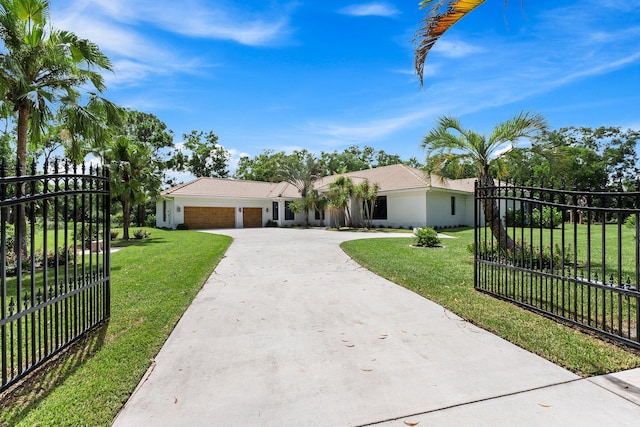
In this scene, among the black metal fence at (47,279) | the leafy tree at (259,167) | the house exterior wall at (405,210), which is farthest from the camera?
the leafy tree at (259,167)

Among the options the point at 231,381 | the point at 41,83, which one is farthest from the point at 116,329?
the point at 41,83

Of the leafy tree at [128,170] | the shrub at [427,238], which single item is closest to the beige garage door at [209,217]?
the leafy tree at [128,170]

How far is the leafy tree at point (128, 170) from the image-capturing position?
16.5 meters

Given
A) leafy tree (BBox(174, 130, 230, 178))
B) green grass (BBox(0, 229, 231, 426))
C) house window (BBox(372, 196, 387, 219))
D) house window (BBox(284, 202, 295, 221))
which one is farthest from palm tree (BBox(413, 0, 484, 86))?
leafy tree (BBox(174, 130, 230, 178))

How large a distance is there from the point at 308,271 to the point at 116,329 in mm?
4555

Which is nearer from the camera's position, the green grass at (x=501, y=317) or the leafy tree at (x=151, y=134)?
the green grass at (x=501, y=317)

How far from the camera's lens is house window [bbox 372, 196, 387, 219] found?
24625 mm

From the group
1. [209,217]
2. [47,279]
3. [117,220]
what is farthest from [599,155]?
[117,220]

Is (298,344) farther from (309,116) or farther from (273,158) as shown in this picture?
(273,158)

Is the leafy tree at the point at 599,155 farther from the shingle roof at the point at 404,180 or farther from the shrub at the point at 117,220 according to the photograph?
the shrub at the point at 117,220

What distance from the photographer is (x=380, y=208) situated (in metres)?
25.0

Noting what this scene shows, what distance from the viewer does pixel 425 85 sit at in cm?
540

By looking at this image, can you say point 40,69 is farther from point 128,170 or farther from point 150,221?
point 150,221

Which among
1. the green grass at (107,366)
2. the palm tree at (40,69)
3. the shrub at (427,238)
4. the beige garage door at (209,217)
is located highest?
the palm tree at (40,69)
